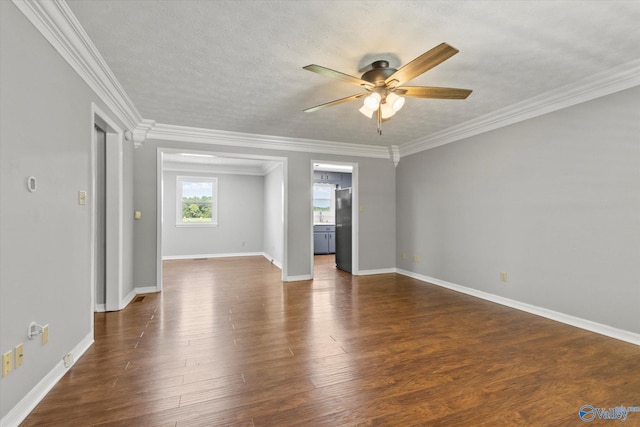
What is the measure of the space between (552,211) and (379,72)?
2577 mm

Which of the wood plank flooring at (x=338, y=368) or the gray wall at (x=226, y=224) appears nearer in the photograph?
the wood plank flooring at (x=338, y=368)

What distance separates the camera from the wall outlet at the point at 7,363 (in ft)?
5.01

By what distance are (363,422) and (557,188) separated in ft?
10.7

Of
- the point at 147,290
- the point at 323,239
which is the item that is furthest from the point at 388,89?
the point at 323,239

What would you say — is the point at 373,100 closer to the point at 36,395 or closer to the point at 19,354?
the point at 19,354

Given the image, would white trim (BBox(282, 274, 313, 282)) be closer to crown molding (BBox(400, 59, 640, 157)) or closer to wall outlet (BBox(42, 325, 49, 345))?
crown molding (BBox(400, 59, 640, 157))

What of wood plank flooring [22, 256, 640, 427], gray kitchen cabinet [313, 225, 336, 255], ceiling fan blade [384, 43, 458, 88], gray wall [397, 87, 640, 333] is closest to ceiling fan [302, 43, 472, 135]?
ceiling fan blade [384, 43, 458, 88]

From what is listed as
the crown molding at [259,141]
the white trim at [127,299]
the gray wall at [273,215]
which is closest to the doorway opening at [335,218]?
the crown molding at [259,141]

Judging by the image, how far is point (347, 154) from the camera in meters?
5.57

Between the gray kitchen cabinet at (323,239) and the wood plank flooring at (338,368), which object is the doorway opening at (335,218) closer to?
the gray kitchen cabinet at (323,239)

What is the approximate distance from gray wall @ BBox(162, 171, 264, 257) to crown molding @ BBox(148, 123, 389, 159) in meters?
3.52

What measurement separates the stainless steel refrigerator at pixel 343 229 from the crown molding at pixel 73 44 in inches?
160

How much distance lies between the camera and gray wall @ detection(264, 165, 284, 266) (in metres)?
6.64

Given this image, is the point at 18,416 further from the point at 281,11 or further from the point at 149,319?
the point at 281,11
